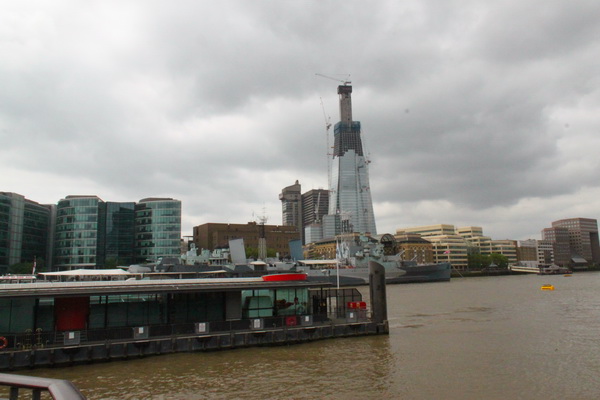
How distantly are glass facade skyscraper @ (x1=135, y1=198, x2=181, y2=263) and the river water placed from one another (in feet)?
487

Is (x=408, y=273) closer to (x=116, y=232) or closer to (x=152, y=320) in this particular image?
(x=116, y=232)

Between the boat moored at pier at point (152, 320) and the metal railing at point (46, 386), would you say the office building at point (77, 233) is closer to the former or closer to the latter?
the boat moored at pier at point (152, 320)

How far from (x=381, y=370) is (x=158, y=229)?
162 m

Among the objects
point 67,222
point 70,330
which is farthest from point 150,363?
point 67,222

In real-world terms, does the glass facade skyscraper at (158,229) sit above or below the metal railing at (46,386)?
above

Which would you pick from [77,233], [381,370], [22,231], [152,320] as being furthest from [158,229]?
[381,370]

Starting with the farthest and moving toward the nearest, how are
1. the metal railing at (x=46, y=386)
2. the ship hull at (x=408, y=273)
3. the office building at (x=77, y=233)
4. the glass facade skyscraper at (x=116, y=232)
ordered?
1. the glass facade skyscraper at (x=116, y=232)
2. the office building at (x=77, y=233)
3. the ship hull at (x=408, y=273)
4. the metal railing at (x=46, y=386)

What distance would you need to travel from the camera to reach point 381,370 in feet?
96.3

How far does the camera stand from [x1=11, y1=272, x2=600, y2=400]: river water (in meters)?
24.8

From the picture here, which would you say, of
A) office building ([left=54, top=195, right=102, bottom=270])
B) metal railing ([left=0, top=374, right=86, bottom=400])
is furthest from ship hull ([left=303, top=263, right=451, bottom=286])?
metal railing ([left=0, top=374, right=86, bottom=400])

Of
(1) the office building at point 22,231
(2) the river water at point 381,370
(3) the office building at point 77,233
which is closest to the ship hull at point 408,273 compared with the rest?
(3) the office building at point 77,233

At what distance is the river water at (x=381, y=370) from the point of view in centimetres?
2483

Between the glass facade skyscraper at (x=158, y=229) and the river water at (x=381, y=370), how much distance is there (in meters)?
148

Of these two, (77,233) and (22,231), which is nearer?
(22,231)
